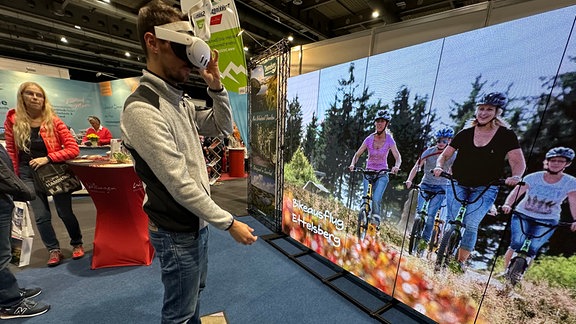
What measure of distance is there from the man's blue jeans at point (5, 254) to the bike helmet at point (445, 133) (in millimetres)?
2837

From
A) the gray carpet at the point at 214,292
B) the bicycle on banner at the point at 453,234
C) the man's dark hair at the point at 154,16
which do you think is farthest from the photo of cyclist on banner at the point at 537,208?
the man's dark hair at the point at 154,16

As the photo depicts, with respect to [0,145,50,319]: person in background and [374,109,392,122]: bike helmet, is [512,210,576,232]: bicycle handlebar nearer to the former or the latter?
[374,109,392,122]: bike helmet

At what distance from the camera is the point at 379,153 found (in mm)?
1940

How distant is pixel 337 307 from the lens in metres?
1.98

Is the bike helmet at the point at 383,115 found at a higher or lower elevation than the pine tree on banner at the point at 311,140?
higher

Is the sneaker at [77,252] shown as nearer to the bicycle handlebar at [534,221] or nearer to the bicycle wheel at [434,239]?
the bicycle wheel at [434,239]

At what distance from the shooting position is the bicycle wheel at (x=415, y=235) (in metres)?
1.72

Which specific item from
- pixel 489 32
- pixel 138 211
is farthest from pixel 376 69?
pixel 138 211

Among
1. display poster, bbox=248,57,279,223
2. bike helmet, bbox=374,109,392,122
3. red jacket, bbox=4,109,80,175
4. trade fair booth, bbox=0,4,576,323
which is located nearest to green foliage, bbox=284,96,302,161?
trade fair booth, bbox=0,4,576,323

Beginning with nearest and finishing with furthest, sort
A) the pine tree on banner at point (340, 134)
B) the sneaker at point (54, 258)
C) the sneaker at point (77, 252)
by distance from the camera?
the pine tree on banner at point (340, 134), the sneaker at point (54, 258), the sneaker at point (77, 252)

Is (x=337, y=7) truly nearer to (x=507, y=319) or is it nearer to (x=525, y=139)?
(x=525, y=139)

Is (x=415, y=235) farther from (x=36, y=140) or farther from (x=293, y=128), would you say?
(x=36, y=140)

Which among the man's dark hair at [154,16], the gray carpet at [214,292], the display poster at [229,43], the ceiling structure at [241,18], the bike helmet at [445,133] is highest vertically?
the ceiling structure at [241,18]

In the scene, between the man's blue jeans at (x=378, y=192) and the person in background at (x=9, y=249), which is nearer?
the person in background at (x=9, y=249)
